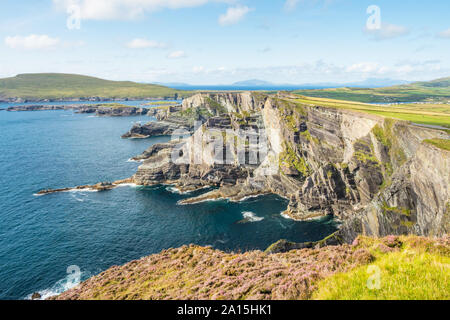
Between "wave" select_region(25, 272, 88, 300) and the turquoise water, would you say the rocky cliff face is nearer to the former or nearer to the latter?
the turquoise water

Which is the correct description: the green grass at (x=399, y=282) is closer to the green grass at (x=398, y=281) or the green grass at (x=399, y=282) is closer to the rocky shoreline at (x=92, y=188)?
the green grass at (x=398, y=281)

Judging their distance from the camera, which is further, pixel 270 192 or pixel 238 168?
pixel 238 168

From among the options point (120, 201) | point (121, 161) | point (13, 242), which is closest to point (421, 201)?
point (120, 201)

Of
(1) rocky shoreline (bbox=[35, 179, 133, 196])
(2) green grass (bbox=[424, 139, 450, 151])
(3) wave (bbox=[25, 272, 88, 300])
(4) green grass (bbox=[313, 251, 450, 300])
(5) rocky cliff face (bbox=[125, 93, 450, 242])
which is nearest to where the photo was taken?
(4) green grass (bbox=[313, 251, 450, 300])

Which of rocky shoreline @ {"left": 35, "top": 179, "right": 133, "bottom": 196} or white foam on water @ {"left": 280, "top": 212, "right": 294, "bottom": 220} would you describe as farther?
rocky shoreline @ {"left": 35, "top": 179, "right": 133, "bottom": 196}

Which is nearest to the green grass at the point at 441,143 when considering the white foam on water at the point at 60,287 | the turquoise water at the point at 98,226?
the turquoise water at the point at 98,226

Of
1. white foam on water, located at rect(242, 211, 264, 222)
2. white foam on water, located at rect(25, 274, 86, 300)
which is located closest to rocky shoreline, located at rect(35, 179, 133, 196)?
white foam on water, located at rect(25, 274, 86, 300)

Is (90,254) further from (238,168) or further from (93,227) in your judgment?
(238,168)
